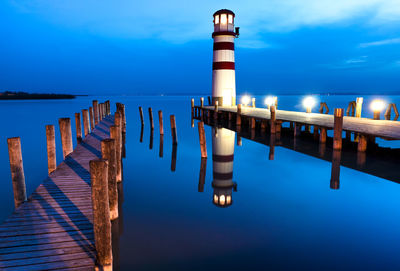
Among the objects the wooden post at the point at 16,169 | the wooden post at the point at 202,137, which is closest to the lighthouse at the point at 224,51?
the wooden post at the point at 202,137

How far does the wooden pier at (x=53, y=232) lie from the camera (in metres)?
3.16

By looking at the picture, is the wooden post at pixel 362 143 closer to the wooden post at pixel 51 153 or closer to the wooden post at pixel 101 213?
the wooden post at pixel 101 213

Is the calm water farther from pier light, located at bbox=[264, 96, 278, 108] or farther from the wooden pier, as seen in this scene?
pier light, located at bbox=[264, 96, 278, 108]

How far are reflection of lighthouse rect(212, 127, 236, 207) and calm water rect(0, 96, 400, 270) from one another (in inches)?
2.2

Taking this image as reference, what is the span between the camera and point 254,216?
6.37m

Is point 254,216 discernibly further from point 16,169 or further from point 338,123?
point 338,123

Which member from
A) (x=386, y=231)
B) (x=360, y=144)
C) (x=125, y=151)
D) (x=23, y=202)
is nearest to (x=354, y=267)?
(x=386, y=231)

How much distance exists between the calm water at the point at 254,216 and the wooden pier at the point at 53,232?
1.05 meters

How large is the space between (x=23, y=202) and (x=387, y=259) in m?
6.16

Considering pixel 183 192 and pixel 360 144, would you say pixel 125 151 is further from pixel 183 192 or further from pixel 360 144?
pixel 360 144

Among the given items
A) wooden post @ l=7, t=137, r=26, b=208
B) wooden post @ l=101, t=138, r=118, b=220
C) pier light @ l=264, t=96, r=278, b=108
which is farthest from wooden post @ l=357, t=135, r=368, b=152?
wooden post @ l=7, t=137, r=26, b=208

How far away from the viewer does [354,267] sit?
14.2 ft

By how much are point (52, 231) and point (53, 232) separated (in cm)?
3

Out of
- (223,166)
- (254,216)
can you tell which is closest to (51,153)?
(254,216)
